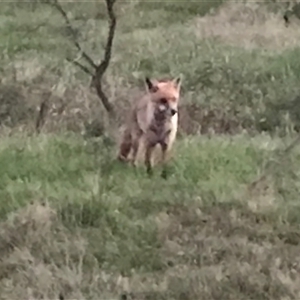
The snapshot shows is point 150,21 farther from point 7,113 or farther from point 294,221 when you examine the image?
point 294,221

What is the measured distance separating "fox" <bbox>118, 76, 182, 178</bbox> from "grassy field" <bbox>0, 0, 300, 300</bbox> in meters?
0.17

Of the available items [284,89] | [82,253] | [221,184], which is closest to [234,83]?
[284,89]

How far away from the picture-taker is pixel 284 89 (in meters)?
12.6

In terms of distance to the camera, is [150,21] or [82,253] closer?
[82,253]

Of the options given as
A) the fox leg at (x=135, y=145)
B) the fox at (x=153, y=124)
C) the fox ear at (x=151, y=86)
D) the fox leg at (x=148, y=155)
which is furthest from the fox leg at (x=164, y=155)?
the fox ear at (x=151, y=86)

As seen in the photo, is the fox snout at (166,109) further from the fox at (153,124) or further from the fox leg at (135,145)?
the fox leg at (135,145)

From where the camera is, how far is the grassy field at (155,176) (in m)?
7.31

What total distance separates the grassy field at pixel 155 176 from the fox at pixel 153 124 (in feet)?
0.55

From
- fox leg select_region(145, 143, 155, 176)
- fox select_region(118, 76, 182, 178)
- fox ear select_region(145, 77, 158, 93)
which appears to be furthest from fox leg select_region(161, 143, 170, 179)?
fox ear select_region(145, 77, 158, 93)

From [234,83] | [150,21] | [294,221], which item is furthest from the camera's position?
[150,21]

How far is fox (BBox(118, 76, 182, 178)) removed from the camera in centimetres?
912

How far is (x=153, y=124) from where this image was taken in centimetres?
918

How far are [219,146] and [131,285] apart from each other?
2987mm

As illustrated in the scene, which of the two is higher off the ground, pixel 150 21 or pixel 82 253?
pixel 150 21
